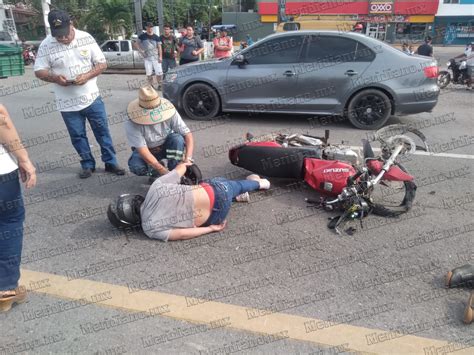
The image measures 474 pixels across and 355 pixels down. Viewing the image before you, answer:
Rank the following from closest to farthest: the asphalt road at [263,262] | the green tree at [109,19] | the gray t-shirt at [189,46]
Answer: the asphalt road at [263,262], the gray t-shirt at [189,46], the green tree at [109,19]

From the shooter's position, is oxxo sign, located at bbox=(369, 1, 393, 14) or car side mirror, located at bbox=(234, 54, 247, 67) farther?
oxxo sign, located at bbox=(369, 1, 393, 14)

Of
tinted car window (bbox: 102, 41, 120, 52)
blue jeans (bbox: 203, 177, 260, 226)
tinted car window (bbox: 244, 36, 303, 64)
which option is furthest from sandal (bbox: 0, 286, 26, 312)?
tinted car window (bbox: 102, 41, 120, 52)

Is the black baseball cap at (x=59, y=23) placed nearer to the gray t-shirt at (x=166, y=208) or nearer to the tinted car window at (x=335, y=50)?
the gray t-shirt at (x=166, y=208)

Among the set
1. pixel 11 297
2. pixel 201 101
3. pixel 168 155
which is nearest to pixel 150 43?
pixel 201 101

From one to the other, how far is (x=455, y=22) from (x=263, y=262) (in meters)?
44.4

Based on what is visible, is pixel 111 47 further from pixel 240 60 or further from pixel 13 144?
pixel 13 144

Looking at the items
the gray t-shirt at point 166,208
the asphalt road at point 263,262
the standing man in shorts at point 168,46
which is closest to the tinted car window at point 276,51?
the asphalt road at point 263,262

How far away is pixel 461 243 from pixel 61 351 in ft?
9.78

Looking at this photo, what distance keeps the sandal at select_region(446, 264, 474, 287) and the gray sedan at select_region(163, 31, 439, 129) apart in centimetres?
413

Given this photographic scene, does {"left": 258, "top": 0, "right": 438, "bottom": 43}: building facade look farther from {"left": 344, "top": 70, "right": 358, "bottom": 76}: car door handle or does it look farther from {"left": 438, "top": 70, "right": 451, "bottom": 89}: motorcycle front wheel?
{"left": 344, "top": 70, "right": 358, "bottom": 76}: car door handle

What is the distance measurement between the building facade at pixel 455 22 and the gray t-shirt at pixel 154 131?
42.6m

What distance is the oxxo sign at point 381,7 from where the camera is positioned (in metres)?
38.1

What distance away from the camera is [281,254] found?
3.04 metres

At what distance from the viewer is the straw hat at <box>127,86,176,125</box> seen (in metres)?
3.63
